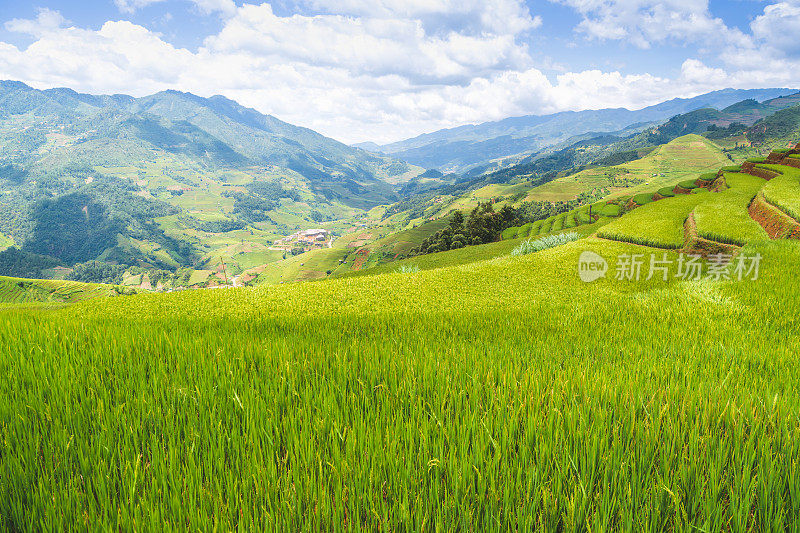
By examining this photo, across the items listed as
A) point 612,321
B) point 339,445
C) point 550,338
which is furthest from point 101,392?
point 612,321

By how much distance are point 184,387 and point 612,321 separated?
752cm

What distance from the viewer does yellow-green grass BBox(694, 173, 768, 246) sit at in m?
13.3

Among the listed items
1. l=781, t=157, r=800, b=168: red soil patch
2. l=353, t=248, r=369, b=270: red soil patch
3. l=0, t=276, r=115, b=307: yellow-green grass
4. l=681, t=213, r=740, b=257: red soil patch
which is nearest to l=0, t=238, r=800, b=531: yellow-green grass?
l=681, t=213, r=740, b=257: red soil patch

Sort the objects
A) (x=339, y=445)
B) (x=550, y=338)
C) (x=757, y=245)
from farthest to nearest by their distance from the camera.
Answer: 1. (x=757, y=245)
2. (x=550, y=338)
3. (x=339, y=445)

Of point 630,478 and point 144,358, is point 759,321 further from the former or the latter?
point 144,358

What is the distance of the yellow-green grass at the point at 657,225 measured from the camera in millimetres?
15792

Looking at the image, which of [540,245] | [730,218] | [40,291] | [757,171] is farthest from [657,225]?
[40,291]

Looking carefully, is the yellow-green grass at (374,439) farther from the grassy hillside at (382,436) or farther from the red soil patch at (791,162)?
the red soil patch at (791,162)

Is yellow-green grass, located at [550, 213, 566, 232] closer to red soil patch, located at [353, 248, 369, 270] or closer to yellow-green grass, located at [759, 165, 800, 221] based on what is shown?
yellow-green grass, located at [759, 165, 800, 221]

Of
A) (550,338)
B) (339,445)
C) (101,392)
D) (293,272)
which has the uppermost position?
(101,392)

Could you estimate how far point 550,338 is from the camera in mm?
5328

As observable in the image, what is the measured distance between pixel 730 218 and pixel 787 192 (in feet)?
16.3

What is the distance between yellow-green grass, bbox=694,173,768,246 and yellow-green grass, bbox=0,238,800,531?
41.5 feet

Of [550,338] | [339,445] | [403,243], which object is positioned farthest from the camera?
[403,243]
